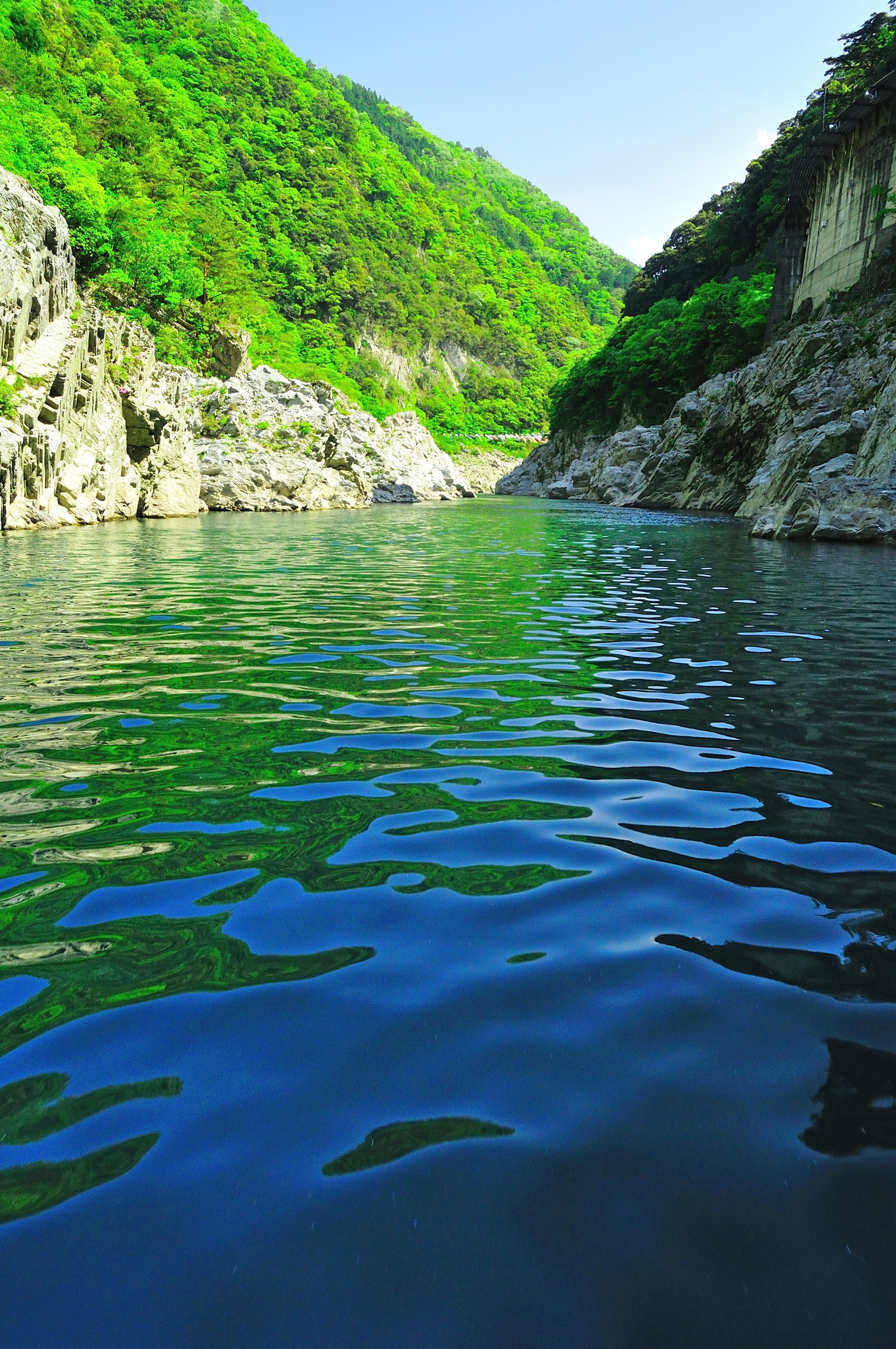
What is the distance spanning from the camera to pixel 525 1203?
1.56 m

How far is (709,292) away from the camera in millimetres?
54312

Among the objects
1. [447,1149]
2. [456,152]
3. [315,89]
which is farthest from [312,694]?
[456,152]

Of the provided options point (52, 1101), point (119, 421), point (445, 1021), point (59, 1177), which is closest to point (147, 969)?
point (52, 1101)

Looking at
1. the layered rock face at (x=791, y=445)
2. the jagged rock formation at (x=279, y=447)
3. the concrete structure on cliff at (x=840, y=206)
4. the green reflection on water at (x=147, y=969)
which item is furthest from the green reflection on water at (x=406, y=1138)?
the concrete structure on cliff at (x=840, y=206)

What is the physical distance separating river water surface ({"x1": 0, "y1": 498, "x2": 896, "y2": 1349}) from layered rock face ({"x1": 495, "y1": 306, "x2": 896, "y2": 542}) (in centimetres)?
1718

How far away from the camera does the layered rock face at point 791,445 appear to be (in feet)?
67.6

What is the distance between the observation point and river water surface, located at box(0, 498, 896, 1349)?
141 centimetres

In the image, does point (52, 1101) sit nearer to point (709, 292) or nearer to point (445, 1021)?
point (445, 1021)

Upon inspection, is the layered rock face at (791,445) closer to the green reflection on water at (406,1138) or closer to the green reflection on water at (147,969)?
the green reflection on water at (147,969)

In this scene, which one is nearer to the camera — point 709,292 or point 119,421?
point 119,421

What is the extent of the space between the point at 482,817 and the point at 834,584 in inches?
422

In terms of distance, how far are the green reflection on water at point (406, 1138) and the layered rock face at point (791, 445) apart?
2096 centimetres

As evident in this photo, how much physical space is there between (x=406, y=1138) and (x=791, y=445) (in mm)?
30779

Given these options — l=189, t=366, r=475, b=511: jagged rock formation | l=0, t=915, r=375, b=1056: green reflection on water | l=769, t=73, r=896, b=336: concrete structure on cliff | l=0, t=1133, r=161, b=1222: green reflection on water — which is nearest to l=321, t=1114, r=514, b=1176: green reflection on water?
l=0, t=1133, r=161, b=1222: green reflection on water
